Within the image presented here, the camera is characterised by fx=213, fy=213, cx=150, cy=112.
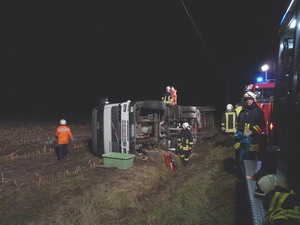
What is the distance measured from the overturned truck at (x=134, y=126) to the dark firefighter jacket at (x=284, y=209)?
605 cm

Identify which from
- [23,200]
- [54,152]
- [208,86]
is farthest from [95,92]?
[23,200]

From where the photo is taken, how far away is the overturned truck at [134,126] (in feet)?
26.8

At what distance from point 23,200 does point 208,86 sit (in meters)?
78.8

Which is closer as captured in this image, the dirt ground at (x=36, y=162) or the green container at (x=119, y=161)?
the dirt ground at (x=36, y=162)

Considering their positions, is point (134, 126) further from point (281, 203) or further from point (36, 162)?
point (281, 203)

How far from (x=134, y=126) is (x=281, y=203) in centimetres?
612

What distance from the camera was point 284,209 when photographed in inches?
84.7

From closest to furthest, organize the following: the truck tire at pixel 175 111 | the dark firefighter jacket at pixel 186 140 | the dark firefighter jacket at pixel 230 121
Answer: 1. the dark firefighter jacket at pixel 186 140
2. the dark firefighter jacket at pixel 230 121
3. the truck tire at pixel 175 111

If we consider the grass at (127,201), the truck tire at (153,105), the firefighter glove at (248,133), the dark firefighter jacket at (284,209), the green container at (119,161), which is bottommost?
the grass at (127,201)

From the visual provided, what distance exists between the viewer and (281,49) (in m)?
4.14

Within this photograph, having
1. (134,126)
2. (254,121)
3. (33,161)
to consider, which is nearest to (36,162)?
(33,161)

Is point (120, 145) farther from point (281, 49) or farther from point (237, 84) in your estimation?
point (237, 84)

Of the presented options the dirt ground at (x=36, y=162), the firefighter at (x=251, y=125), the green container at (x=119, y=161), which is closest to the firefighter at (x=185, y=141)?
the dirt ground at (x=36, y=162)

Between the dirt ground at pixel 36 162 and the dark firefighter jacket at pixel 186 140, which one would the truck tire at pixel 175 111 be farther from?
the dirt ground at pixel 36 162
